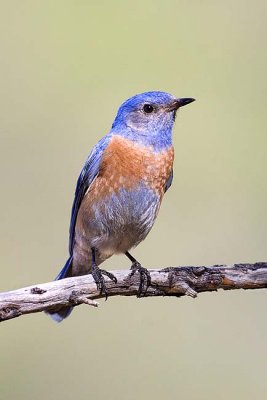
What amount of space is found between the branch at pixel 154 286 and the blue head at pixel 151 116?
1143mm

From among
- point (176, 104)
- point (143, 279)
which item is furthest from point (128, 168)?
point (143, 279)

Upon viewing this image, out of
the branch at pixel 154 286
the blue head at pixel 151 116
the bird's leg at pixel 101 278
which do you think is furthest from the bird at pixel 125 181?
the branch at pixel 154 286

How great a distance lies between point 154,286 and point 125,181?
85 cm

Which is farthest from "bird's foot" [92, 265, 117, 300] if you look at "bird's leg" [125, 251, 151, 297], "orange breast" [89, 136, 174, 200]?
"orange breast" [89, 136, 174, 200]

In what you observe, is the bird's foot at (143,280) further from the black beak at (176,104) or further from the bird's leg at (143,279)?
the black beak at (176,104)

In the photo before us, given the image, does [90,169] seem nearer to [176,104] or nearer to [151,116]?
[151,116]

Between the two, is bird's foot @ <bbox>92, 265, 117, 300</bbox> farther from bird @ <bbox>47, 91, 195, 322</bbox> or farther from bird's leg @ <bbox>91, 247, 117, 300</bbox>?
bird @ <bbox>47, 91, 195, 322</bbox>

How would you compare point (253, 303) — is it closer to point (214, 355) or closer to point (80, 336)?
point (214, 355)

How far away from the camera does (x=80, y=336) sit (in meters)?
8.78

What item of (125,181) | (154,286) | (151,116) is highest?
(151,116)

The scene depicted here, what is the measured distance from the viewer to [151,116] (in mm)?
6859

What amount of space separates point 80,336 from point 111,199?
2.45 metres

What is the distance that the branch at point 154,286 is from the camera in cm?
561

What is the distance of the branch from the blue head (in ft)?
3.75
